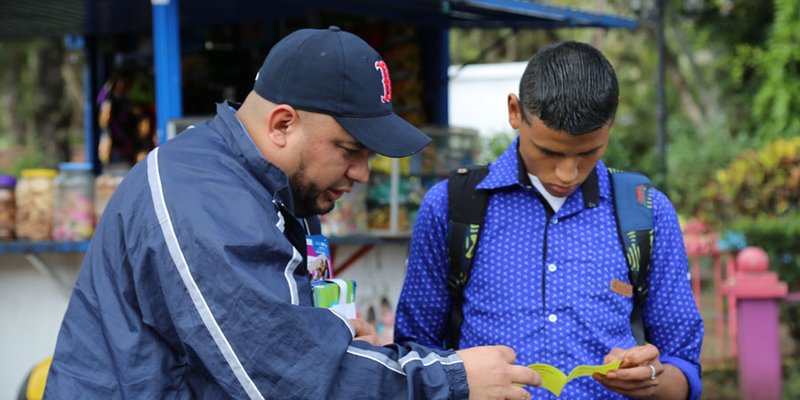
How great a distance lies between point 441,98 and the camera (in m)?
8.09

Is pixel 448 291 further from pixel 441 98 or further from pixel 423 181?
pixel 441 98

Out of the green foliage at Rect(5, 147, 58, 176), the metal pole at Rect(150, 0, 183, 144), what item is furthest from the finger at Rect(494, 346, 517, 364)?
the green foliage at Rect(5, 147, 58, 176)

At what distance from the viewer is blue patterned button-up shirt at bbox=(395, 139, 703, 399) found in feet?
8.57

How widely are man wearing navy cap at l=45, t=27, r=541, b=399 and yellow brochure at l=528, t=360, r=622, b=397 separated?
8.6 inches

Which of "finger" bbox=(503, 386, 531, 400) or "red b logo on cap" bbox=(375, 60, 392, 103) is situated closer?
"finger" bbox=(503, 386, 531, 400)

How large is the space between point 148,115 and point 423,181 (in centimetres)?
276

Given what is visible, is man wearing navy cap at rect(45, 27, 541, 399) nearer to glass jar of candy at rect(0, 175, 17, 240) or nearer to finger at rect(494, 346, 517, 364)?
finger at rect(494, 346, 517, 364)

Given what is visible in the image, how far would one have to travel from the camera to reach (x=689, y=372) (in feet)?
8.95

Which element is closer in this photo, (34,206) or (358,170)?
(358,170)

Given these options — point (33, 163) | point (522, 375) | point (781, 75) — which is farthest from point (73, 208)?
point (33, 163)

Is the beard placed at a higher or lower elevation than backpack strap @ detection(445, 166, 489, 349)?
higher

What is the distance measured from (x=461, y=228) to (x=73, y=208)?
372cm

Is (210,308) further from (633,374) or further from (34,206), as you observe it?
(34,206)

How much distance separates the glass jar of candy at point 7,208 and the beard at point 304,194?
3912 mm
